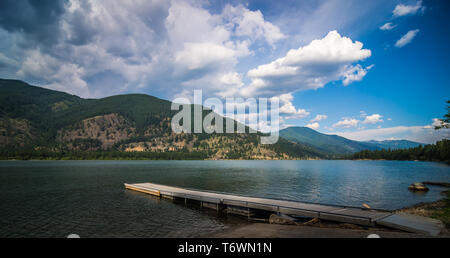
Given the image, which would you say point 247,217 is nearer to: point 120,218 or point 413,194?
point 120,218

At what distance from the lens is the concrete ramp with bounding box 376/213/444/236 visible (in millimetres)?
17484

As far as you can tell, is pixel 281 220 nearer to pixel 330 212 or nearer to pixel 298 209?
pixel 298 209

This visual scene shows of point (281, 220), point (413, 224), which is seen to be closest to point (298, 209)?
point (281, 220)

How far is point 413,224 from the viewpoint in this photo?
18.9 metres

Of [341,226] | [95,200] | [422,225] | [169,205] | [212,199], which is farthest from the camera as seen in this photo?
[95,200]

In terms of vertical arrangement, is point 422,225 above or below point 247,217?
above

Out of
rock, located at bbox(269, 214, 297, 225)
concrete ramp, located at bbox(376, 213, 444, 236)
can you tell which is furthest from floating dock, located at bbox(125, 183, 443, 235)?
rock, located at bbox(269, 214, 297, 225)

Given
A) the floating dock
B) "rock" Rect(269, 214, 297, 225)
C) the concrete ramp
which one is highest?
the concrete ramp

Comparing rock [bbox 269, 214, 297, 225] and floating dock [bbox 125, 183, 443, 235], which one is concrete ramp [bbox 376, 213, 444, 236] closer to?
floating dock [bbox 125, 183, 443, 235]

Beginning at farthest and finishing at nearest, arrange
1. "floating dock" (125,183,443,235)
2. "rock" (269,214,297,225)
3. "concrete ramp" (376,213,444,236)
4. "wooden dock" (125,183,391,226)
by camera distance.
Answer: "rock" (269,214,297,225) < "wooden dock" (125,183,391,226) < "floating dock" (125,183,443,235) < "concrete ramp" (376,213,444,236)

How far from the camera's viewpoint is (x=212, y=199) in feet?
109
